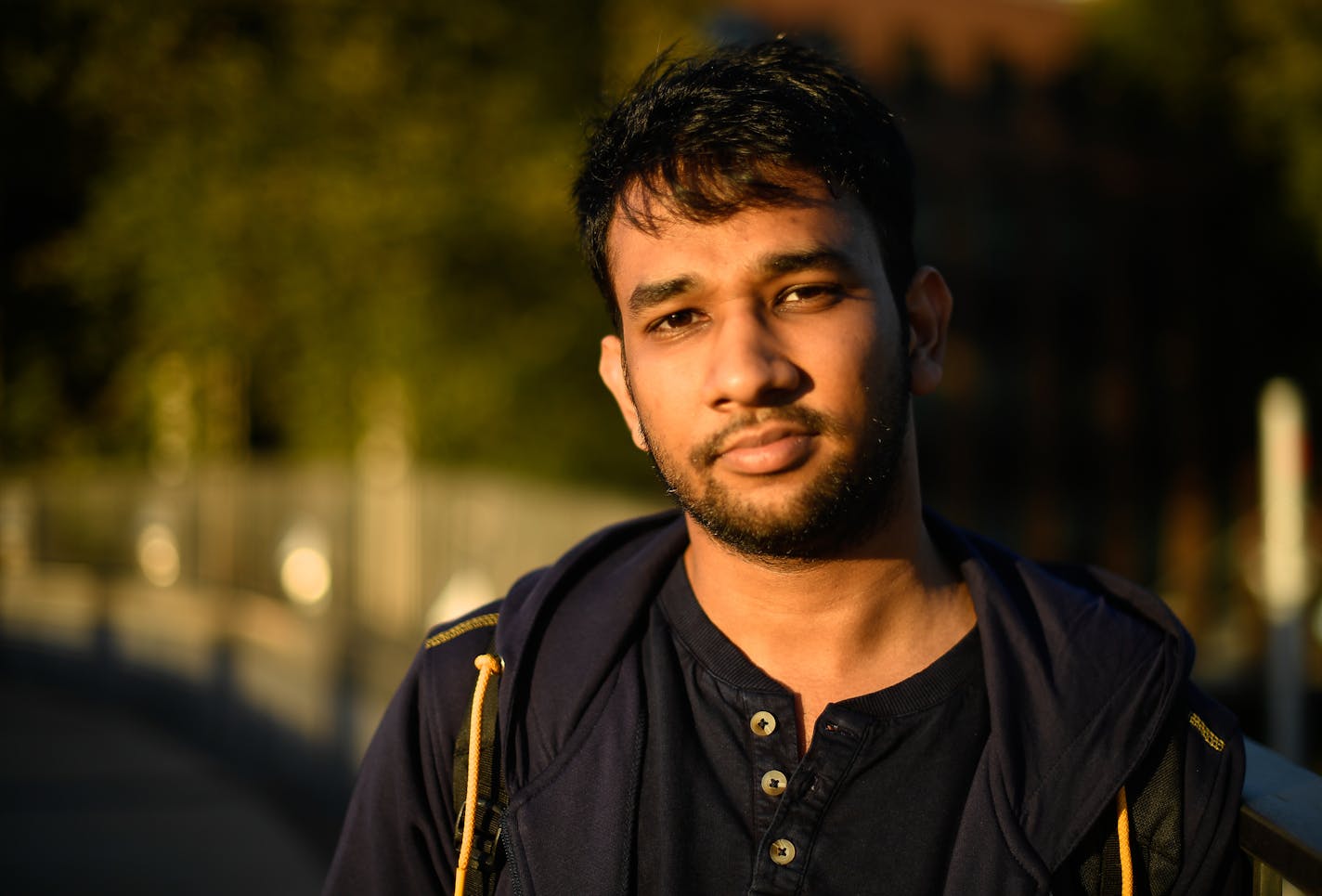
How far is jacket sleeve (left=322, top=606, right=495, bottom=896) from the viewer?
181 centimetres

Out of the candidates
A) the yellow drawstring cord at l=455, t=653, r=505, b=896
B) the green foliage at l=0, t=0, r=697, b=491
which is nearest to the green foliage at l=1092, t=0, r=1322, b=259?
the green foliage at l=0, t=0, r=697, b=491

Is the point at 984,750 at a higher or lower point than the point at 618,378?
lower

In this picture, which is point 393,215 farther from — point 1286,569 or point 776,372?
point 776,372

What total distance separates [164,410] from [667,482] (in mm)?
10742

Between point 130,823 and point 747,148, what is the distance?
16.7ft

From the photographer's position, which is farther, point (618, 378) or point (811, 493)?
point (618, 378)

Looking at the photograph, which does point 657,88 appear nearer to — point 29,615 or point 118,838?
point 118,838

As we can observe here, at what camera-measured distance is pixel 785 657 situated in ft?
6.19

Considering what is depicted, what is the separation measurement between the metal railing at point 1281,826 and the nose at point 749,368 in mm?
744

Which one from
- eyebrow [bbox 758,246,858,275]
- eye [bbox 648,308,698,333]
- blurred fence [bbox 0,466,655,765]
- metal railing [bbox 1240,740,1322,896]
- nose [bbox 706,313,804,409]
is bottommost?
blurred fence [bbox 0,466,655,765]

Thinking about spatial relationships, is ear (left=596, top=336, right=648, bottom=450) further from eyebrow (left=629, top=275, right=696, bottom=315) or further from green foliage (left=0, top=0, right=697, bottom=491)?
green foliage (left=0, top=0, right=697, bottom=491)

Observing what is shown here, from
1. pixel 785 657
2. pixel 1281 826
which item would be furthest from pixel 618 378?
pixel 1281 826

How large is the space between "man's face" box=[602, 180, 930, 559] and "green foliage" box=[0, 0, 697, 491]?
23.5 feet

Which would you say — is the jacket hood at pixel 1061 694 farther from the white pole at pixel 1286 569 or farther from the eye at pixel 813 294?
the white pole at pixel 1286 569
